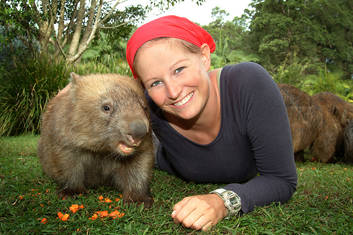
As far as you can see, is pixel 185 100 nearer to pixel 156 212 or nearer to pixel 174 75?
pixel 174 75

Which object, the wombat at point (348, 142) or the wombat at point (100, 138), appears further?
the wombat at point (348, 142)

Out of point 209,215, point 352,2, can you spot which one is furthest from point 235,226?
point 352,2

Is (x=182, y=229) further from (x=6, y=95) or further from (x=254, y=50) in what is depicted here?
(x=254, y=50)

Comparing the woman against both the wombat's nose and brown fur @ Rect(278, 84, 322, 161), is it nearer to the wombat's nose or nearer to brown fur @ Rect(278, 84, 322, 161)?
the wombat's nose

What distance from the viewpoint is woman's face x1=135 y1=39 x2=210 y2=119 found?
195 centimetres

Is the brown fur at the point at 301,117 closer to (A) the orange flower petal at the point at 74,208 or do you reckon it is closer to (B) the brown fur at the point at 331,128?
(B) the brown fur at the point at 331,128

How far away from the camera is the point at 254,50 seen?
25562 mm

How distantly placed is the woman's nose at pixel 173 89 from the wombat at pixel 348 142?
366 cm

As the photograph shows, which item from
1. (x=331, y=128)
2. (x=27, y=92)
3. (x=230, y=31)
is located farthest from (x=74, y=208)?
(x=230, y=31)

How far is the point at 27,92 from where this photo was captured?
712cm

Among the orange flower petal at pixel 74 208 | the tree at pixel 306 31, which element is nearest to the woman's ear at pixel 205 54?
the orange flower petal at pixel 74 208

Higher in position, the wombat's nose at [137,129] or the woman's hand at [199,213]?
the wombat's nose at [137,129]

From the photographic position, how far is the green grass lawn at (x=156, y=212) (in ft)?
5.99

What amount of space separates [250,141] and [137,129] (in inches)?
33.3
